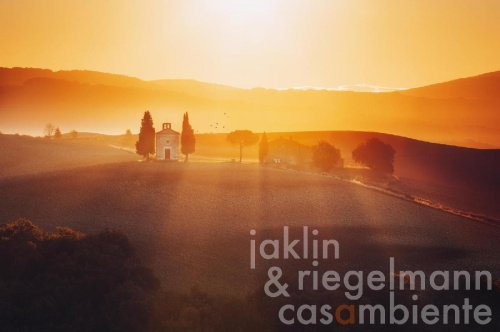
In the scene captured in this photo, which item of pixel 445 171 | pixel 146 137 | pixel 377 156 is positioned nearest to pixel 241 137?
pixel 146 137

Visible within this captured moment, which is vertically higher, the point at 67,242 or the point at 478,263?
the point at 67,242

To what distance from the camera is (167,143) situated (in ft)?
295

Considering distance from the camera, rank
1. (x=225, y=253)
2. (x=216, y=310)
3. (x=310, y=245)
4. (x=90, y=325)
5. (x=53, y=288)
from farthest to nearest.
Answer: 1. (x=310, y=245)
2. (x=225, y=253)
3. (x=53, y=288)
4. (x=216, y=310)
5. (x=90, y=325)

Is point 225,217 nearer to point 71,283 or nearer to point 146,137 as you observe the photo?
point 71,283

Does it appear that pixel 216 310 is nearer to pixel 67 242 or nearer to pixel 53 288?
pixel 53 288

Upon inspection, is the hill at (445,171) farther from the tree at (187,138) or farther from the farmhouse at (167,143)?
the farmhouse at (167,143)

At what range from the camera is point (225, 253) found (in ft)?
145

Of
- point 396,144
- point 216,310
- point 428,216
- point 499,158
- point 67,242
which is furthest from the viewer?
point 396,144

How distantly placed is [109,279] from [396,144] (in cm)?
12886

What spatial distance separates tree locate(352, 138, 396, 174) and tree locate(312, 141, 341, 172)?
31.5ft

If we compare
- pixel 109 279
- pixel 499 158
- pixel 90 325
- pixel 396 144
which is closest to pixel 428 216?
pixel 109 279

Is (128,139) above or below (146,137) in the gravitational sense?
below

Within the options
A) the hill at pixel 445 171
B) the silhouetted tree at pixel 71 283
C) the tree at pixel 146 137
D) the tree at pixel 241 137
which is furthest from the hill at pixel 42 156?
the silhouetted tree at pixel 71 283

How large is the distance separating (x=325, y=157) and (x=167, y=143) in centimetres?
3623
